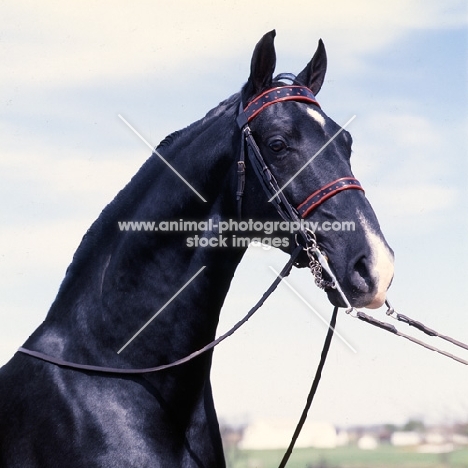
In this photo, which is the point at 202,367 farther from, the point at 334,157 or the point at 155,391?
the point at 334,157

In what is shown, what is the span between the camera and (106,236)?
18.1ft

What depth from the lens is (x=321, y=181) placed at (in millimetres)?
5020

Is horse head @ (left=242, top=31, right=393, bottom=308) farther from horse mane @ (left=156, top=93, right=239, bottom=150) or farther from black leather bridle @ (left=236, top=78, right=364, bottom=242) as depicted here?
horse mane @ (left=156, top=93, right=239, bottom=150)

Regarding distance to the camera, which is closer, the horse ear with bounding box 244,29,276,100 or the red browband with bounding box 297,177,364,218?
the red browband with bounding box 297,177,364,218

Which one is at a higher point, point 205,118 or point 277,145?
point 205,118

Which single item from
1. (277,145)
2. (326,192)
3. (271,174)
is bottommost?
(326,192)

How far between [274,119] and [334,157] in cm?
51

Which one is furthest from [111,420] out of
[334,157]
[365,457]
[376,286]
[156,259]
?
[365,457]

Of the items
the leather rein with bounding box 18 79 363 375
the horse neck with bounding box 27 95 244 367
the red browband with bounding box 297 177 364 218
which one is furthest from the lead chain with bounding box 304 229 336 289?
the horse neck with bounding box 27 95 244 367

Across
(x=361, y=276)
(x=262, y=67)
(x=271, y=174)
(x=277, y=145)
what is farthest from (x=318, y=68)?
→ (x=361, y=276)

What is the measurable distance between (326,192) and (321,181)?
0.09 meters

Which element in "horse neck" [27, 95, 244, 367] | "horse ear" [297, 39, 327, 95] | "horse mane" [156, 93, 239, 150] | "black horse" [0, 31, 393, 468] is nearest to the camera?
"black horse" [0, 31, 393, 468]

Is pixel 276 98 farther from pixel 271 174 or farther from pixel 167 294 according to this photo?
pixel 167 294

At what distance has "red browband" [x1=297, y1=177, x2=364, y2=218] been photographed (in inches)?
195
